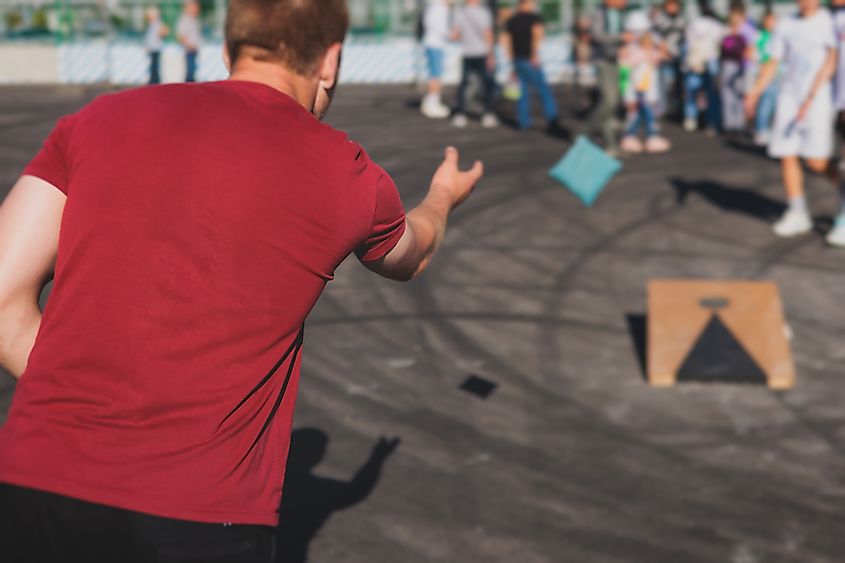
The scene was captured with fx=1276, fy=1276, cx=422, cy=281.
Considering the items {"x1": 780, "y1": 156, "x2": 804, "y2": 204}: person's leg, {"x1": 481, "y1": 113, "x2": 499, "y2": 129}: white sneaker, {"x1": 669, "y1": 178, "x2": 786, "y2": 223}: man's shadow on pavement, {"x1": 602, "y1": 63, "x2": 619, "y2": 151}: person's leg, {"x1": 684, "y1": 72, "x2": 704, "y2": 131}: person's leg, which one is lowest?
{"x1": 481, "y1": 113, "x2": 499, "y2": 129}: white sneaker

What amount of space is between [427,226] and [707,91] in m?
15.7

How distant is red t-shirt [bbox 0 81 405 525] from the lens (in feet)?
7.57

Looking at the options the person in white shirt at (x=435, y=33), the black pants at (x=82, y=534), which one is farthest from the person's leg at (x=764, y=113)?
the black pants at (x=82, y=534)

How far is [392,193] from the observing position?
2617 millimetres

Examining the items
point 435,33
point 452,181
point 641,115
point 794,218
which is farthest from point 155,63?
point 452,181

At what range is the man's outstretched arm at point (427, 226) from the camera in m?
2.75

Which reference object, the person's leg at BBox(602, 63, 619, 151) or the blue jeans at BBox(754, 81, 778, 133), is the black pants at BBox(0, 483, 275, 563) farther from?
the blue jeans at BBox(754, 81, 778, 133)

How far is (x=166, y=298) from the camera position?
2.31 metres

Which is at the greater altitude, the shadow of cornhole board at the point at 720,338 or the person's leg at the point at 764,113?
the shadow of cornhole board at the point at 720,338

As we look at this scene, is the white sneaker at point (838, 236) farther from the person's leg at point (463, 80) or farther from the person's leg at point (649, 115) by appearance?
the person's leg at point (463, 80)

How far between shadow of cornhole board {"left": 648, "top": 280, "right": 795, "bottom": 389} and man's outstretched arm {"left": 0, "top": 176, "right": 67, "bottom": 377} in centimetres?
591

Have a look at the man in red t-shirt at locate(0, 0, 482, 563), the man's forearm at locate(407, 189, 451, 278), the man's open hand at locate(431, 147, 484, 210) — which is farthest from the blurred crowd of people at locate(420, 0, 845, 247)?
the man in red t-shirt at locate(0, 0, 482, 563)

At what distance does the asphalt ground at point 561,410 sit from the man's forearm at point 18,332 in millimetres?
3029

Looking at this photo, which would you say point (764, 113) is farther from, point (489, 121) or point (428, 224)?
point (428, 224)
